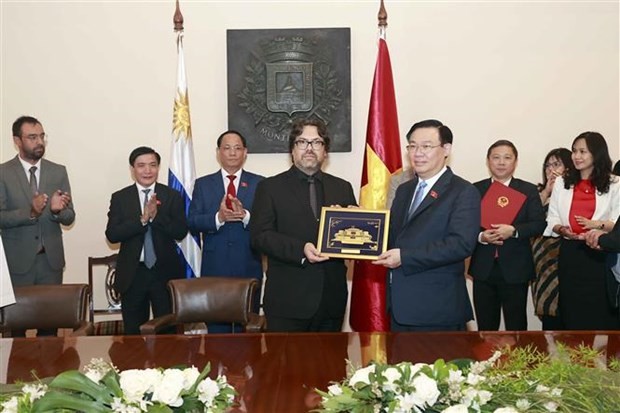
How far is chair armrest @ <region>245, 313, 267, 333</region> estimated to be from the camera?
3408 mm

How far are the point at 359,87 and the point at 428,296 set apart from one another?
9.16 ft

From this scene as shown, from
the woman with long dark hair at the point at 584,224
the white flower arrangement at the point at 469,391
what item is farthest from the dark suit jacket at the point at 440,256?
the white flower arrangement at the point at 469,391

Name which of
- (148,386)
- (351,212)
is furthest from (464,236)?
(148,386)

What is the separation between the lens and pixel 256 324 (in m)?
3.44

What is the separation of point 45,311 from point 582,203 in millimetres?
3176

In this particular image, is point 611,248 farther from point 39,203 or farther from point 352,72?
point 39,203

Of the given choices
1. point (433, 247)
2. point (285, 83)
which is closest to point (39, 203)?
point (285, 83)

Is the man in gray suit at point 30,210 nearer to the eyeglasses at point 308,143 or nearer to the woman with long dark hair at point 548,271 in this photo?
the eyeglasses at point 308,143

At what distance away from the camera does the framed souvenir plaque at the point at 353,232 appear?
3383 mm

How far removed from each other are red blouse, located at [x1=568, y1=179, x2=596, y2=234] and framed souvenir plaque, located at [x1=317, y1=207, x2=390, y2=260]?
5.39 ft

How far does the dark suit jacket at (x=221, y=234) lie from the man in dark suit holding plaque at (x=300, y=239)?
3.41 feet

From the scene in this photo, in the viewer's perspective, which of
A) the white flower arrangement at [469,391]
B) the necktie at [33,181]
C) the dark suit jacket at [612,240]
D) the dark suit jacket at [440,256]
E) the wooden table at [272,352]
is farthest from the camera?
the necktie at [33,181]

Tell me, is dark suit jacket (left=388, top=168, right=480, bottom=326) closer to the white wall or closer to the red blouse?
the red blouse

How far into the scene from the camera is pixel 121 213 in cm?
475
